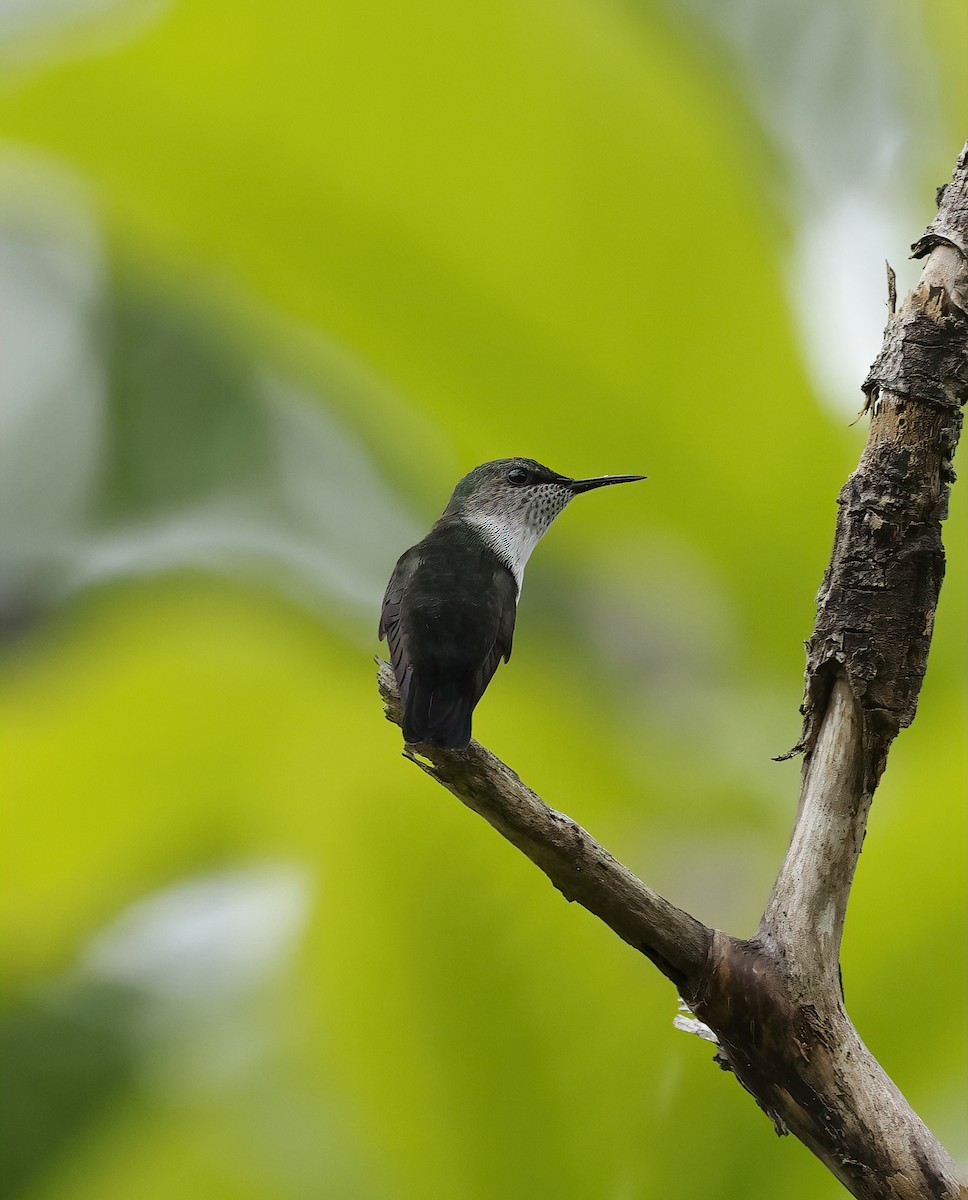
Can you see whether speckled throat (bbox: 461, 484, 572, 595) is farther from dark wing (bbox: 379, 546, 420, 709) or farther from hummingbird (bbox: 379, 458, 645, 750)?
dark wing (bbox: 379, 546, 420, 709)

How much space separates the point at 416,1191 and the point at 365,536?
2.62 ft

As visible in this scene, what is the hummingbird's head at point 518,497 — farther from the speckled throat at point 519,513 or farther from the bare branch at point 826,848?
the bare branch at point 826,848

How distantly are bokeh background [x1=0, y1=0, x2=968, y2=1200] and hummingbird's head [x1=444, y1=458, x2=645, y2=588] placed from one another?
0.32m

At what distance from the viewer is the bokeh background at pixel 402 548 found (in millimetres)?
1271

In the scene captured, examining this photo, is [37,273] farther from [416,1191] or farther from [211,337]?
[416,1191]

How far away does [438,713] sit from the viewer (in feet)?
2.47

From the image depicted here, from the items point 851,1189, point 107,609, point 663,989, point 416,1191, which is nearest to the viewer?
point 851,1189

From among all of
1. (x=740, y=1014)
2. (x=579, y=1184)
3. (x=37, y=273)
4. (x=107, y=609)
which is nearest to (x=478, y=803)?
(x=740, y=1014)

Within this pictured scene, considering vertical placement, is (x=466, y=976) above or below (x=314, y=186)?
below

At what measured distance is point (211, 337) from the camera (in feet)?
4.89

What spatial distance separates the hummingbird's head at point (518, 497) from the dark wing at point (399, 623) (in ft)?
0.40

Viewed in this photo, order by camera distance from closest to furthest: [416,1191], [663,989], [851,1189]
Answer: [851,1189]
[416,1191]
[663,989]

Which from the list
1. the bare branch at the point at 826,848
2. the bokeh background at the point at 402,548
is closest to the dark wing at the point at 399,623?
the bare branch at the point at 826,848

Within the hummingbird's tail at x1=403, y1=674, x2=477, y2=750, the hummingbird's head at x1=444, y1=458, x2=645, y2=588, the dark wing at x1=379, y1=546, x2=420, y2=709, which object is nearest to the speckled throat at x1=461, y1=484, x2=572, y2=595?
the hummingbird's head at x1=444, y1=458, x2=645, y2=588
